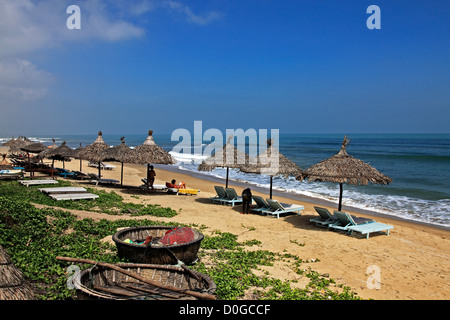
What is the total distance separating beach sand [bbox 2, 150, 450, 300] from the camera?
6328 millimetres

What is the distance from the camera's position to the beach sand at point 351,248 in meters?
6.33

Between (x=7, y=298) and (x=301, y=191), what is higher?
(x=7, y=298)

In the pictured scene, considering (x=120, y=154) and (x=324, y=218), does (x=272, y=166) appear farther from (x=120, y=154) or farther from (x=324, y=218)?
(x=120, y=154)

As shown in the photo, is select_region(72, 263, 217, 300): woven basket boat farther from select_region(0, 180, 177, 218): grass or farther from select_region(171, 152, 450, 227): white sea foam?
select_region(171, 152, 450, 227): white sea foam

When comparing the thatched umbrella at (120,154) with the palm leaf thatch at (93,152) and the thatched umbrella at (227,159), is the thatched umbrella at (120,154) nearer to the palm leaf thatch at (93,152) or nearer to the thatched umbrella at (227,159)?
the palm leaf thatch at (93,152)

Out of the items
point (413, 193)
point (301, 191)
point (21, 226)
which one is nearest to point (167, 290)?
point (21, 226)

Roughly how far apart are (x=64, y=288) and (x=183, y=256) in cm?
197

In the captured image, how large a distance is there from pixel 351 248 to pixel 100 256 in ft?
20.2

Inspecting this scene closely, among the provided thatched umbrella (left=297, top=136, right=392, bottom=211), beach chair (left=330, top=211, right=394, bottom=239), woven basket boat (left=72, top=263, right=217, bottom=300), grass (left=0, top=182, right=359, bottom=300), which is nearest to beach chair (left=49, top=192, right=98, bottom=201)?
grass (left=0, top=182, right=359, bottom=300)

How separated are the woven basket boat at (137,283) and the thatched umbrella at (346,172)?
6.97 m

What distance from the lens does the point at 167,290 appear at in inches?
171

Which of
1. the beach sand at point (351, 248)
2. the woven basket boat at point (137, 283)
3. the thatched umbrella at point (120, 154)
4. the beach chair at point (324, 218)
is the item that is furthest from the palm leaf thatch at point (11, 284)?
the thatched umbrella at point (120, 154)

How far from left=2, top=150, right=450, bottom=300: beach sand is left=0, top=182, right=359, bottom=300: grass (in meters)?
0.39
